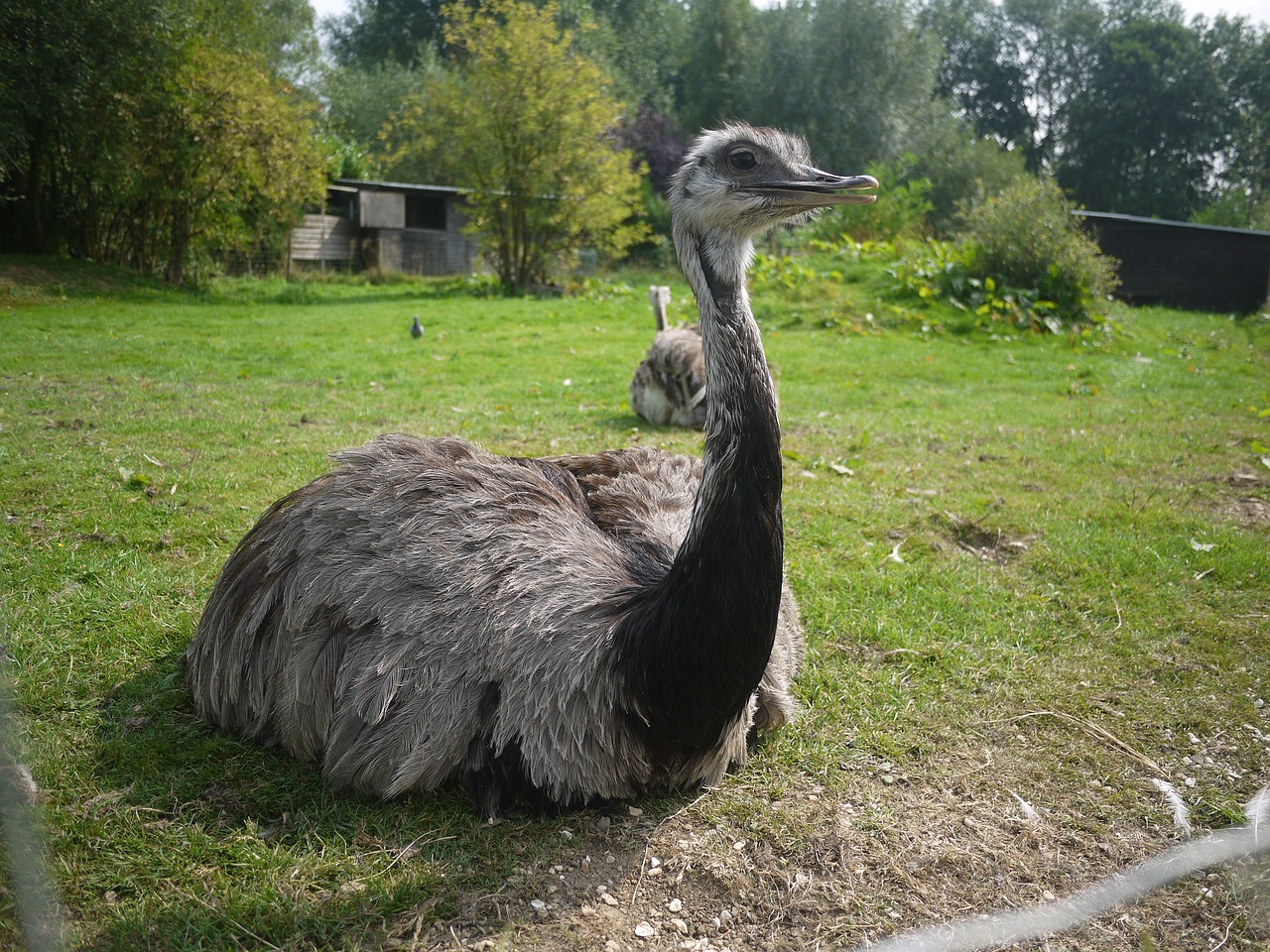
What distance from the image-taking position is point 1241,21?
47531 millimetres

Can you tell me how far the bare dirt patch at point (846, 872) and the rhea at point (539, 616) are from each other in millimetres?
226

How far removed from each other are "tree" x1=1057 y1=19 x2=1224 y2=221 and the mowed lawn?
46.7 m

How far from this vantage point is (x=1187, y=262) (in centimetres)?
1955

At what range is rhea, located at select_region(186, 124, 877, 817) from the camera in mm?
2572

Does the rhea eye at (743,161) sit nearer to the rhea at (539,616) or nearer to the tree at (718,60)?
the rhea at (539,616)

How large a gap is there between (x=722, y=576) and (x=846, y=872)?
96 cm

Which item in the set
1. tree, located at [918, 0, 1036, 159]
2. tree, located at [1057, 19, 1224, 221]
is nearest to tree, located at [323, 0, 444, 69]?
tree, located at [918, 0, 1036, 159]

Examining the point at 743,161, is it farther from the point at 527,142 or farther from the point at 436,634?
the point at 527,142

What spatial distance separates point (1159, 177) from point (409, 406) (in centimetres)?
5093

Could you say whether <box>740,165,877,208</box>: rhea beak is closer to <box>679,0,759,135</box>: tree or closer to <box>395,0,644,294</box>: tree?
<box>395,0,644,294</box>: tree

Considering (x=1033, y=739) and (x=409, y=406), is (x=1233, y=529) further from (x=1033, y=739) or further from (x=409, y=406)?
(x=409, y=406)

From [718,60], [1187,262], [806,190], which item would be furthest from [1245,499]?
[718,60]

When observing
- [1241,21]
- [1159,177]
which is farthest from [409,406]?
[1241,21]

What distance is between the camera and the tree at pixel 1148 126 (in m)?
47.3
